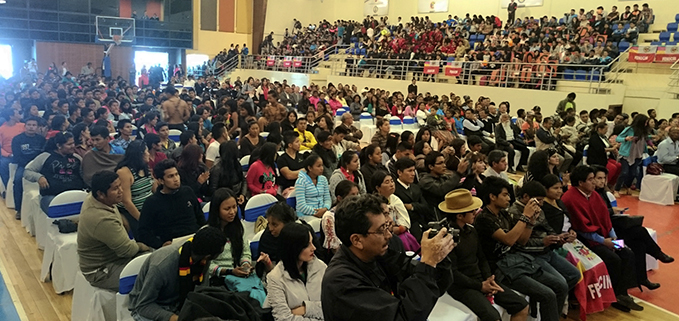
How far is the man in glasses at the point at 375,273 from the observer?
1.73 m

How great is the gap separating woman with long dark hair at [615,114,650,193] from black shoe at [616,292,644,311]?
4.10 m

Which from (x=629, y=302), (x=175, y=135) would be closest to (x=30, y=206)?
(x=175, y=135)

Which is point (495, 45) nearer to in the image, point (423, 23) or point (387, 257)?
point (423, 23)

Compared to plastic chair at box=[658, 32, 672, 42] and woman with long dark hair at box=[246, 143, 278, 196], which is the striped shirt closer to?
woman with long dark hair at box=[246, 143, 278, 196]

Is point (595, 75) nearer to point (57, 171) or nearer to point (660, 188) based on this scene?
point (660, 188)

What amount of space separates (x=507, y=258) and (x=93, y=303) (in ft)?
9.21

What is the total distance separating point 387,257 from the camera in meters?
1.96

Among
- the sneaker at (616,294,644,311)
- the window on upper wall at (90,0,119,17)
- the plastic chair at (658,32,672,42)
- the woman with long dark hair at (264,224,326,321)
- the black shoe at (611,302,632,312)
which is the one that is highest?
the window on upper wall at (90,0,119,17)

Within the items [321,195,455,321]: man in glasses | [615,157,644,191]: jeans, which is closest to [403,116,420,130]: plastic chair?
[615,157,644,191]: jeans

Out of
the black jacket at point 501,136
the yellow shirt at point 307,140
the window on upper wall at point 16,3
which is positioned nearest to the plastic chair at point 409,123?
the black jacket at point 501,136

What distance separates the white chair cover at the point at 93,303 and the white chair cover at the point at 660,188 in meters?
7.63

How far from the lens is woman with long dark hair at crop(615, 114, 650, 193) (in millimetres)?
7477

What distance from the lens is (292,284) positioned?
2787 mm

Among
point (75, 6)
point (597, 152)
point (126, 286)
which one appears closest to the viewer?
point (126, 286)
